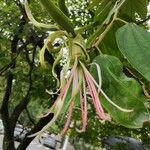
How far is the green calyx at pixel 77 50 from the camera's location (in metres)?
0.68

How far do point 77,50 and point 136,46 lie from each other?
0.29 ft

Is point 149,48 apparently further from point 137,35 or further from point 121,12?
point 121,12

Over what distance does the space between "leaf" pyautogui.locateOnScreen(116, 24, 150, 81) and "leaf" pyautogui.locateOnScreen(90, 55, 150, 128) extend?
3 centimetres

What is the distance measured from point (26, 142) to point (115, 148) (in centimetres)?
134

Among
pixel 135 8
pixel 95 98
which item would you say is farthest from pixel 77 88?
pixel 135 8

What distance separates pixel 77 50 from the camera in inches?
27.0

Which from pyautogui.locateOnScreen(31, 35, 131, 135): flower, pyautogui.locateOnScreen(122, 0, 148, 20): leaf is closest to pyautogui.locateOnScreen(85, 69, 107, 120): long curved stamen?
pyautogui.locateOnScreen(31, 35, 131, 135): flower

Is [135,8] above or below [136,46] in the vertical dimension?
below

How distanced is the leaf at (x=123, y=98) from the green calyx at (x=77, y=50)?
0.02 meters

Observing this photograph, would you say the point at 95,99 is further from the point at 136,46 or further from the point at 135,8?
the point at 135,8

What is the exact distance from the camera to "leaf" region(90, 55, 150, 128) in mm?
627

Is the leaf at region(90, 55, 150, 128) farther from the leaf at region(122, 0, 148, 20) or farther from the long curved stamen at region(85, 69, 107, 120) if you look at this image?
the leaf at region(122, 0, 148, 20)

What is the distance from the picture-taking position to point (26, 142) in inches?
242

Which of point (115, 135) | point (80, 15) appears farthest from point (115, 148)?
point (80, 15)
